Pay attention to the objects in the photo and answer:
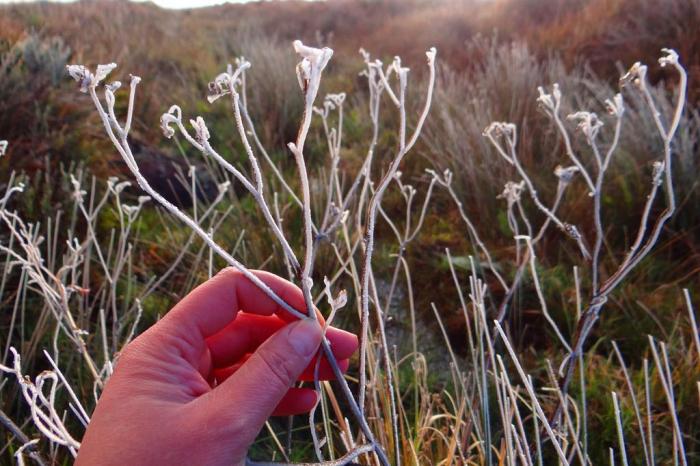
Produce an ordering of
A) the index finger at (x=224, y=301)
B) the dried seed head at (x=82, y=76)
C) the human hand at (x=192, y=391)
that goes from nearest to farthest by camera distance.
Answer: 1. the dried seed head at (x=82, y=76)
2. the human hand at (x=192, y=391)
3. the index finger at (x=224, y=301)

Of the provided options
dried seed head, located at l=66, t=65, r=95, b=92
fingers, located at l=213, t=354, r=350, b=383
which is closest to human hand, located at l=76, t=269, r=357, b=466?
fingers, located at l=213, t=354, r=350, b=383

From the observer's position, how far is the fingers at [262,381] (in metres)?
0.75

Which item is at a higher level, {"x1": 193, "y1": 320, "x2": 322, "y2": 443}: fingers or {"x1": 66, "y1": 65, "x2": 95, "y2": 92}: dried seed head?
{"x1": 66, "y1": 65, "x2": 95, "y2": 92}: dried seed head

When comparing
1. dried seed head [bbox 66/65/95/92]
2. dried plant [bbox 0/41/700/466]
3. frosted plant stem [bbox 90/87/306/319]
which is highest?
dried seed head [bbox 66/65/95/92]

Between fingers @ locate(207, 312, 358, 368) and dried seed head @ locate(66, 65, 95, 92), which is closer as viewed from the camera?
dried seed head @ locate(66, 65, 95, 92)

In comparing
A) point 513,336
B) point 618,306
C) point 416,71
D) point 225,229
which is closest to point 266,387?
point 513,336

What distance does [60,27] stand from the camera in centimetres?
733

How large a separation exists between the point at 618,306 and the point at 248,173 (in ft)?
7.88

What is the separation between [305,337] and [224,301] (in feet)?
0.73

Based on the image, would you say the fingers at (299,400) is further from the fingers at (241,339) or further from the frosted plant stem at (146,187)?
the frosted plant stem at (146,187)

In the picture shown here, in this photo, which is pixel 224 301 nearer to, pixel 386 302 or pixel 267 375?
pixel 267 375

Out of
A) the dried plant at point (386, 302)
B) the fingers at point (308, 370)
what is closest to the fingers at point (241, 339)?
the fingers at point (308, 370)

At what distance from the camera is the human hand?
0.73 meters

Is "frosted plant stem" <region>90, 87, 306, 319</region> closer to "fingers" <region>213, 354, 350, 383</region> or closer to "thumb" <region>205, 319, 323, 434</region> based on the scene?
"thumb" <region>205, 319, 323, 434</region>
